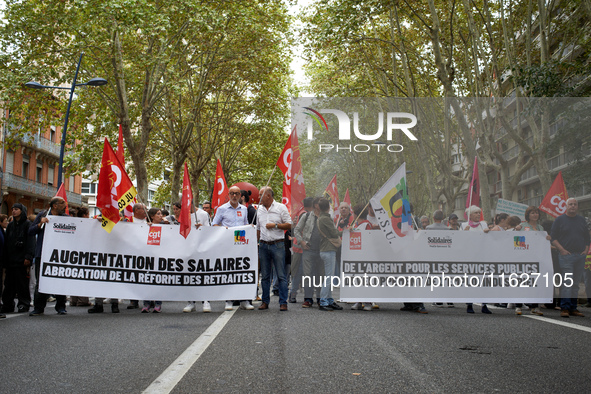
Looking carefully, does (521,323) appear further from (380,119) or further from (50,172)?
(50,172)

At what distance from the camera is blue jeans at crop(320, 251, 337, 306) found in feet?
35.9

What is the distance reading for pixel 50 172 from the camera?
48.9 metres

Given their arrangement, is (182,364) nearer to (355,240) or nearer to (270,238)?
(270,238)

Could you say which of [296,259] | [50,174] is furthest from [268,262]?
[50,174]

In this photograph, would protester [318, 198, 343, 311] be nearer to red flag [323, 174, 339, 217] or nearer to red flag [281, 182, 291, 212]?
red flag [281, 182, 291, 212]

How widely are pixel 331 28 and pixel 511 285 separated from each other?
11847mm

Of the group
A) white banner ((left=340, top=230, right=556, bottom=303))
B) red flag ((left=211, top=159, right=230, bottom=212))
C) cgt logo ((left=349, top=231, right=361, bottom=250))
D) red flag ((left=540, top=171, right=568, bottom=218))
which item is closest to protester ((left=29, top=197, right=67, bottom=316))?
white banner ((left=340, top=230, right=556, bottom=303))

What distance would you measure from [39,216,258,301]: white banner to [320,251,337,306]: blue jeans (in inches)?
44.1

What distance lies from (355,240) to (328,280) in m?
0.75

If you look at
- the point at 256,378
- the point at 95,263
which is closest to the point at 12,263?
the point at 95,263

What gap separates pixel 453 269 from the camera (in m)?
10.8

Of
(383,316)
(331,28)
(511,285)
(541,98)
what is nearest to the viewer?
(383,316)

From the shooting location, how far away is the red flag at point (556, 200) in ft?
38.7

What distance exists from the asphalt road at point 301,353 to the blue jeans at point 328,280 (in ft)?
3.73
